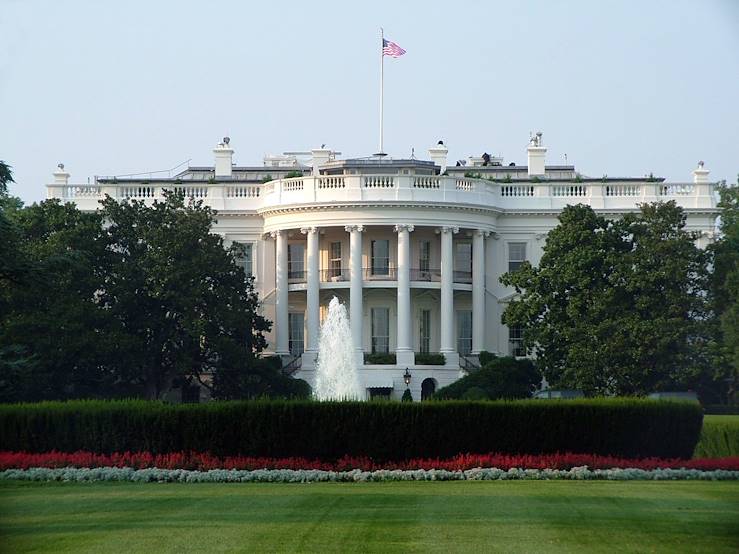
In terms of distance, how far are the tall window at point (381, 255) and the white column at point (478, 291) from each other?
377 centimetres

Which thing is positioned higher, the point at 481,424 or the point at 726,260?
the point at 726,260

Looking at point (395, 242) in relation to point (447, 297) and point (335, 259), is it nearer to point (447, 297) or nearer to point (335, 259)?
point (335, 259)

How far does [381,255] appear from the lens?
7562 cm

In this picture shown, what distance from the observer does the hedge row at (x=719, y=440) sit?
138ft

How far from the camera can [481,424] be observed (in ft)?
124

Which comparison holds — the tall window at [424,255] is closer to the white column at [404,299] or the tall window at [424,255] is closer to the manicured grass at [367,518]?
the white column at [404,299]

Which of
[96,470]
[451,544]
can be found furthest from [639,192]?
[451,544]

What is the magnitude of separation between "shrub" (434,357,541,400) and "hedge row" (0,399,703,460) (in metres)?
28.1

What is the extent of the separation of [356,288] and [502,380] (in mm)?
8579

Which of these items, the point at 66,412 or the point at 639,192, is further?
the point at 639,192

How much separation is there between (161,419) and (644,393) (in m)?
28.9

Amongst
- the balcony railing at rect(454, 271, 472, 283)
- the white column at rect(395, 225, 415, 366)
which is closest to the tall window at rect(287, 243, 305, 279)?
the white column at rect(395, 225, 415, 366)

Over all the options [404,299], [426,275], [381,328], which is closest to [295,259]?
[381,328]

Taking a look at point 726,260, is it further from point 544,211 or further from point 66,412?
point 66,412
